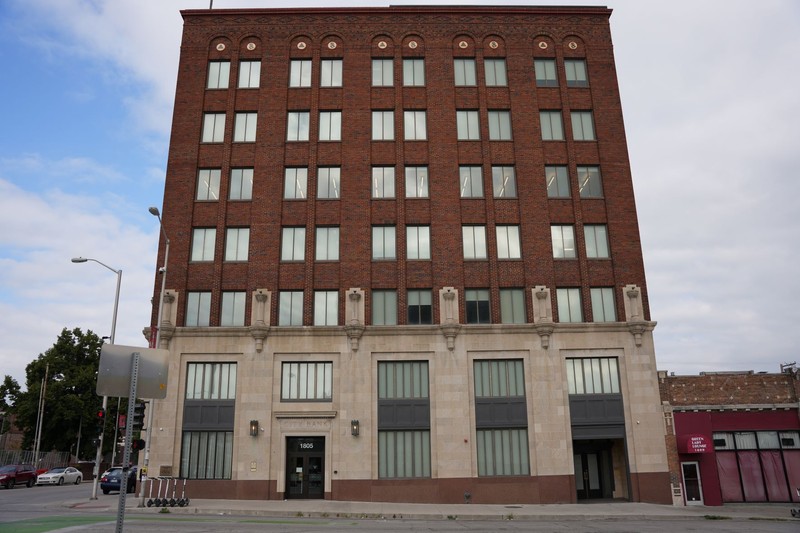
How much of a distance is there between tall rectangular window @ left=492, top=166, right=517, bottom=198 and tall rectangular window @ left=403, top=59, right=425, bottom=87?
7.54 m

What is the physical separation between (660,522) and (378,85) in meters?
28.5

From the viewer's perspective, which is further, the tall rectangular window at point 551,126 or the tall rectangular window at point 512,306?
the tall rectangular window at point 551,126

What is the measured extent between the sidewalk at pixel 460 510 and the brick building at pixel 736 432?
1.20m

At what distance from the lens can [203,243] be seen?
Answer: 35156 mm

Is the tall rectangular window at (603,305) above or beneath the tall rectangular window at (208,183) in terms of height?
beneath

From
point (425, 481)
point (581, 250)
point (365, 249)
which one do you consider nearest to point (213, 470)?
point (425, 481)

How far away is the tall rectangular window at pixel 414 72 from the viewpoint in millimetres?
37688

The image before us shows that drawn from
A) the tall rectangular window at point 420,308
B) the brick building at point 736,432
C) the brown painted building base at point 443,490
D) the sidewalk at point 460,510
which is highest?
the tall rectangular window at point 420,308

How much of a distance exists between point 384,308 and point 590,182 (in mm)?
15044

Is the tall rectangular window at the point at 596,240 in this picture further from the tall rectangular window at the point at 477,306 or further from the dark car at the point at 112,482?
the dark car at the point at 112,482

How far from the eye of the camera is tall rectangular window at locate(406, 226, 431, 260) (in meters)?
34.7

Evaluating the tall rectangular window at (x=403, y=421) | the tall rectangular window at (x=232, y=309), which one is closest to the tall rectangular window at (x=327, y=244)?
the tall rectangular window at (x=232, y=309)

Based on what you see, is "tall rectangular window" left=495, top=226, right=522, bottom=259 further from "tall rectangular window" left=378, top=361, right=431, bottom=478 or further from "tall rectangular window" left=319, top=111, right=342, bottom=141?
"tall rectangular window" left=319, top=111, right=342, bottom=141

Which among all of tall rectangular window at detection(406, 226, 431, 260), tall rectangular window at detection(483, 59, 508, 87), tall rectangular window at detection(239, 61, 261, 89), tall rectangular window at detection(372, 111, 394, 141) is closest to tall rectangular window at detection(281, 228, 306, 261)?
tall rectangular window at detection(406, 226, 431, 260)
